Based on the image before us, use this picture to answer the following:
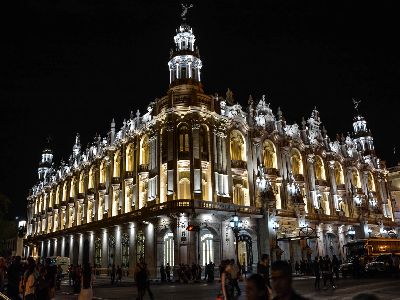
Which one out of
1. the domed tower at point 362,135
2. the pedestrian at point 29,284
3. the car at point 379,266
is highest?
the domed tower at point 362,135

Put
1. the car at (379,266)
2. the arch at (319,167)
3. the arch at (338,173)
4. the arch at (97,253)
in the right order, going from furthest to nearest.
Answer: the arch at (338,173)
the arch at (319,167)
the arch at (97,253)
the car at (379,266)

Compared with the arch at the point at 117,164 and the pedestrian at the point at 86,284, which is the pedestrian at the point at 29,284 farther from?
the arch at the point at 117,164

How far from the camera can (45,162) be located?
8625cm

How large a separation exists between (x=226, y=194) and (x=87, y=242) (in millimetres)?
23309

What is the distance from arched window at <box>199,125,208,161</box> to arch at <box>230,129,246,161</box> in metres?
4.40

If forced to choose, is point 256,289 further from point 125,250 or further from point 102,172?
point 102,172

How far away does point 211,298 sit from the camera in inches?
738

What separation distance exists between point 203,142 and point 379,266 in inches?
768

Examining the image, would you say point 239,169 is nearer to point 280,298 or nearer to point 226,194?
point 226,194

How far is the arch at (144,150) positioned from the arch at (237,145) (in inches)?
370

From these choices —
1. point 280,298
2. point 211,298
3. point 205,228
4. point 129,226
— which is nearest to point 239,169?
point 205,228

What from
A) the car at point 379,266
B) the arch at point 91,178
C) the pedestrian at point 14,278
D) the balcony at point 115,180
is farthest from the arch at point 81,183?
the pedestrian at point 14,278

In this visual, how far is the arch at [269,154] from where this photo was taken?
49062 millimetres

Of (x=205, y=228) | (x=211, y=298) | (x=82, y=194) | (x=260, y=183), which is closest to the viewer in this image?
(x=211, y=298)
